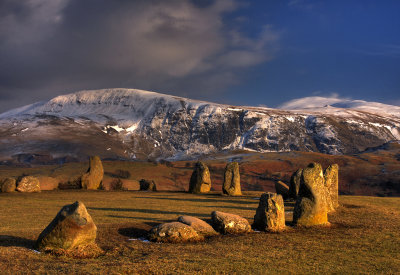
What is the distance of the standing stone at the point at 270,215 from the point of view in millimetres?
16391

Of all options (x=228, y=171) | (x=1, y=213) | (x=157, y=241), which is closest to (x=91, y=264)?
(x=157, y=241)

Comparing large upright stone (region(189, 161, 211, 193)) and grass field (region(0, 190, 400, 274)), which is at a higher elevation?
large upright stone (region(189, 161, 211, 193))

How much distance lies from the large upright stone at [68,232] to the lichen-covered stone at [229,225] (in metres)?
5.57

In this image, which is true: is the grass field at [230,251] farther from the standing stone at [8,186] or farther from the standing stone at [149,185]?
the standing stone at [149,185]

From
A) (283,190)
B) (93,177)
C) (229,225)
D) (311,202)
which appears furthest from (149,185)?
(229,225)

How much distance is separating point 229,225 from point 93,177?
26.8 metres

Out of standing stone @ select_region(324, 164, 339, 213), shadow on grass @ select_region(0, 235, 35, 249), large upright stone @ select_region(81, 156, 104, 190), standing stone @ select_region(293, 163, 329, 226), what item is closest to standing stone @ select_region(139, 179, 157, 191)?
large upright stone @ select_region(81, 156, 104, 190)

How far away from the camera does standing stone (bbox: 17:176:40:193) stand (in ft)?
116

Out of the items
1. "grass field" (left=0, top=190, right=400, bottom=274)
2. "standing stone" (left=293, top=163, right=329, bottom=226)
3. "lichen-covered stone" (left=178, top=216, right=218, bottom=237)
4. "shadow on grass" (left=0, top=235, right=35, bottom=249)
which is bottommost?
"shadow on grass" (left=0, top=235, right=35, bottom=249)

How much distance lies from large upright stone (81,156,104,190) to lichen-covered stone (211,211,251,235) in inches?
1029

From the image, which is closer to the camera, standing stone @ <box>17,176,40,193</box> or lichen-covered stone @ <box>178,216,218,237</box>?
lichen-covered stone @ <box>178,216,218,237</box>

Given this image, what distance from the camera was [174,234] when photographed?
563 inches

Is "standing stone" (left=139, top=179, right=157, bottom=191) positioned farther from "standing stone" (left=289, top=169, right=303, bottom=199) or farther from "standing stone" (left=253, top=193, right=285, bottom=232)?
"standing stone" (left=253, top=193, right=285, bottom=232)

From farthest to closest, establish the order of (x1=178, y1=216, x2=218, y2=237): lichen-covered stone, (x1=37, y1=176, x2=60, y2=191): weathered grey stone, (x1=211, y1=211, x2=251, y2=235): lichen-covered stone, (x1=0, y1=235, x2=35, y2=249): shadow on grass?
(x1=37, y1=176, x2=60, y2=191): weathered grey stone → (x1=211, y1=211, x2=251, y2=235): lichen-covered stone → (x1=178, y1=216, x2=218, y2=237): lichen-covered stone → (x1=0, y1=235, x2=35, y2=249): shadow on grass
